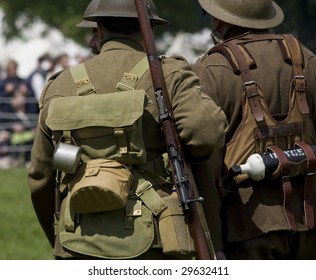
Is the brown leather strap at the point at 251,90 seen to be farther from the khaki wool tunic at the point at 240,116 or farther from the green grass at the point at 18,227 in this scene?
the green grass at the point at 18,227

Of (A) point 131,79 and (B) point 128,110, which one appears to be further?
(A) point 131,79

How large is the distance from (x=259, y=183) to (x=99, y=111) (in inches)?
45.4

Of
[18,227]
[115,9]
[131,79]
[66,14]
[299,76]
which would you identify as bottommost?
[66,14]

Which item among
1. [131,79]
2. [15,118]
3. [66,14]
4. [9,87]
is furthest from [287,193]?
[66,14]

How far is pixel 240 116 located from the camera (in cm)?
682

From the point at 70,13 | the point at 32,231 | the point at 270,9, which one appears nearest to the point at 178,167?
the point at 270,9

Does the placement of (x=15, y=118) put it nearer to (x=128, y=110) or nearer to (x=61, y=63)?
(x=61, y=63)

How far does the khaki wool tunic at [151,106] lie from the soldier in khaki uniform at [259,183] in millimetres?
490

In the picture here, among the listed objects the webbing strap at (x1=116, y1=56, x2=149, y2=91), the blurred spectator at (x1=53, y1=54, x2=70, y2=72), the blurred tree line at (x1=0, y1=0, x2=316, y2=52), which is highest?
the webbing strap at (x1=116, y1=56, x2=149, y2=91)

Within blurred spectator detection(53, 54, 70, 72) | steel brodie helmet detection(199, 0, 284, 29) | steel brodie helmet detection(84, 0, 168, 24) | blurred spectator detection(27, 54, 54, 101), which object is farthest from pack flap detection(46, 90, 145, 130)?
blurred spectator detection(53, 54, 70, 72)

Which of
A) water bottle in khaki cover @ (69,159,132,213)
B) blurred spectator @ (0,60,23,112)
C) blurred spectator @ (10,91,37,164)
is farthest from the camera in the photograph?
blurred spectator @ (0,60,23,112)

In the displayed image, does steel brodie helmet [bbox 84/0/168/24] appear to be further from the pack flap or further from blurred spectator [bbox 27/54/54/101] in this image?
blurred spectator [bbox 27/54/54/101]

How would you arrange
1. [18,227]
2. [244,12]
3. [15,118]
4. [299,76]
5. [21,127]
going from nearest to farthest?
[299,76] < [244,12] < [18,227] < [21,127] < [15,118]

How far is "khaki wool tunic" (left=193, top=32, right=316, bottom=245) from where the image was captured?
6.80m
